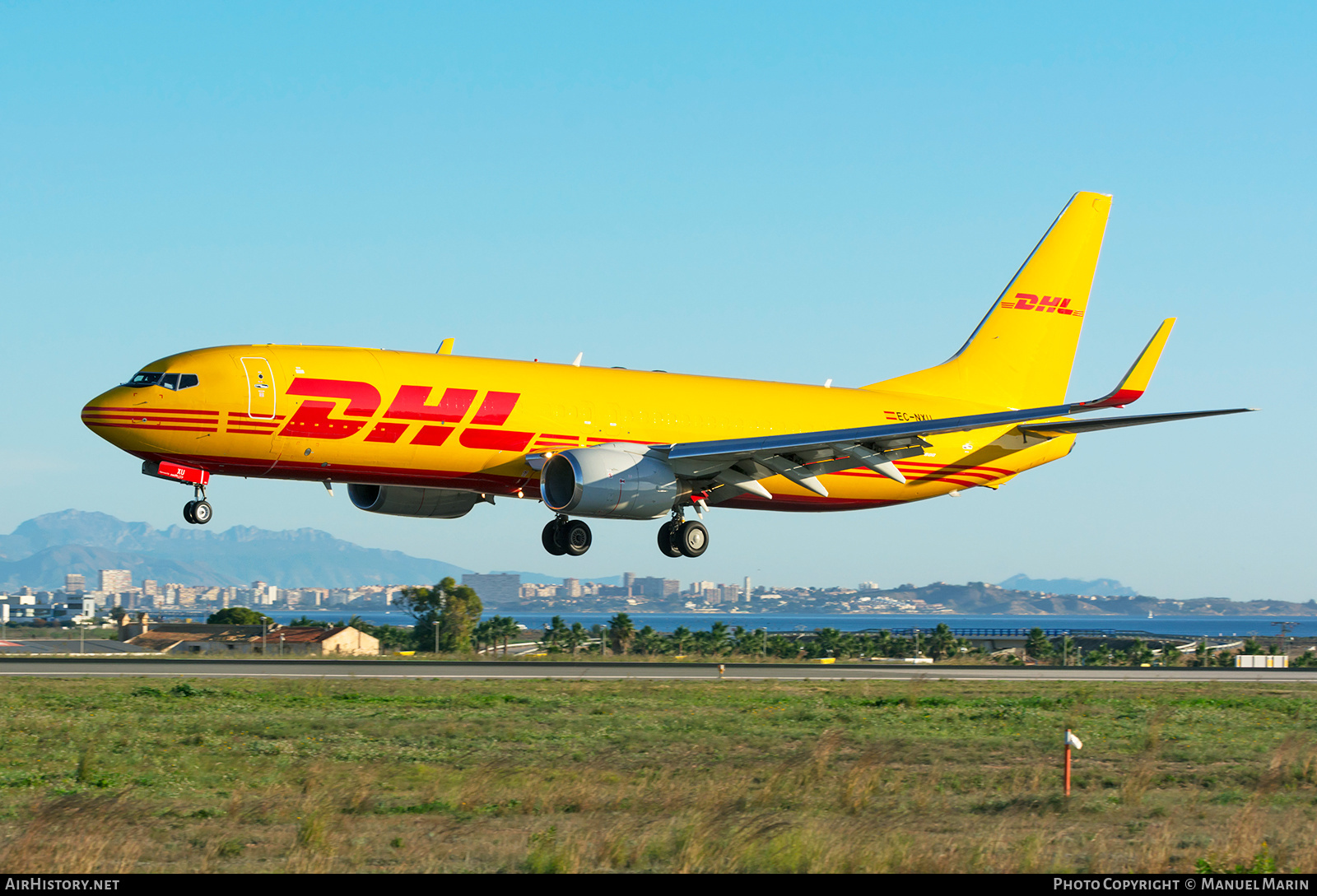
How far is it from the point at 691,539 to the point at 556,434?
6.11 m

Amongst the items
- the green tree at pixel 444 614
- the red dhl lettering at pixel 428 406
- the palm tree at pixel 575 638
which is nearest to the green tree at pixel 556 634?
the palm tree at pixel 575 638

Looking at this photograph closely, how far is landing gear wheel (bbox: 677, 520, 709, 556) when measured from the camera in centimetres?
3994

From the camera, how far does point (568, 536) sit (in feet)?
124

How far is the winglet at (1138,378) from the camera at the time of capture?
38.3 meters

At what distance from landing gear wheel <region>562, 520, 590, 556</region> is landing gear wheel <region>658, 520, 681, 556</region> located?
3076 mm

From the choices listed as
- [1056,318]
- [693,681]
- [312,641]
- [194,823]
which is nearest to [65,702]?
[194,823]

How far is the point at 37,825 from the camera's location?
1648cm

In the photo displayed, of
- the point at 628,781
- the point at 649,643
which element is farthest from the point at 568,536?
the point at 649,643

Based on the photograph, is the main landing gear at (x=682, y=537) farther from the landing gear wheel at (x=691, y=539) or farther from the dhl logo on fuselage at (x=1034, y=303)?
the dhl logo on fuselage at (x=1034, y=303)

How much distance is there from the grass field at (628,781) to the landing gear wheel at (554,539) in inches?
161

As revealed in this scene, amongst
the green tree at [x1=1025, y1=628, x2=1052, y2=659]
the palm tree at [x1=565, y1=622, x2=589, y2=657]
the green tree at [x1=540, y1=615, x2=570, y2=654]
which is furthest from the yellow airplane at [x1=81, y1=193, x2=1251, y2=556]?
the green tree at [x1=540, y1=615, x2=570, y2=654]

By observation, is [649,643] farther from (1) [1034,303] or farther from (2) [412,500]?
(2) [412,500]

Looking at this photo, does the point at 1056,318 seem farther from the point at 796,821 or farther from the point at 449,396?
the point at 796,821

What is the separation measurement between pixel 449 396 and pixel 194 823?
18.1 metres
